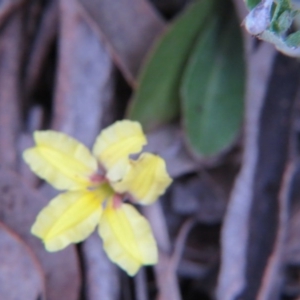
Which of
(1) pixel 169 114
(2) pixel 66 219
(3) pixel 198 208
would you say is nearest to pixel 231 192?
(3) pixel 198 208

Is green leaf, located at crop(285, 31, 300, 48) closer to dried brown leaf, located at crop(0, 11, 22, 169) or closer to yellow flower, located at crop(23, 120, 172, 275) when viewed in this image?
yellow flower, located at crop(23, 120, 172, 275)

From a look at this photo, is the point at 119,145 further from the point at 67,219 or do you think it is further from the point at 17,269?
the point at 17,269

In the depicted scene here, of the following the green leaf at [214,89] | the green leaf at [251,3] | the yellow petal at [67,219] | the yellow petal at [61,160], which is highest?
the green leaf at [251,3]

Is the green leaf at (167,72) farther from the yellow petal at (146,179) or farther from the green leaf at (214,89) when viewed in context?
the yellow petal at (146,179)

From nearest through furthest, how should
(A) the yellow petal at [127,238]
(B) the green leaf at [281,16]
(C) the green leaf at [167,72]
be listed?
1. (B) the green leaf at [281,16]
2. (A) the yellow petal at [127,238]
3. (C) the green leaf at [167,72]

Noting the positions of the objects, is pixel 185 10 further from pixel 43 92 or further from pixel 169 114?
pixel 43 92

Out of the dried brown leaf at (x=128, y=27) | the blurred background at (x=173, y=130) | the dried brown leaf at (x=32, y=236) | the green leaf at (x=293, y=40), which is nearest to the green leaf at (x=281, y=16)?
the green leaf at (x=293, y=40)

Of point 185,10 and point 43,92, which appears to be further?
point 43,92
